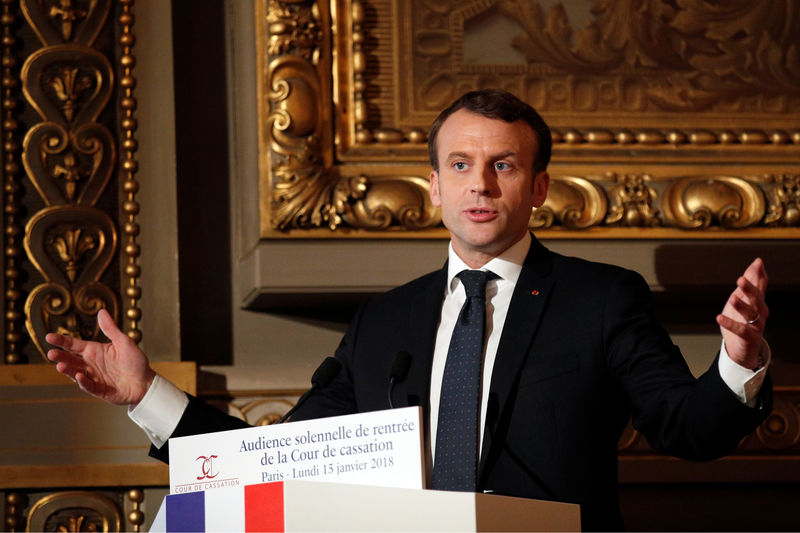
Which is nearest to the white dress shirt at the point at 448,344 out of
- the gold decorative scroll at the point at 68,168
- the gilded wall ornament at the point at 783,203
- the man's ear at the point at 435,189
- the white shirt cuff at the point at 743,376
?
the man's ear at the point at 435,189

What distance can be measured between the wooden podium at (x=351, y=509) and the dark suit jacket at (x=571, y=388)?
0.70 m

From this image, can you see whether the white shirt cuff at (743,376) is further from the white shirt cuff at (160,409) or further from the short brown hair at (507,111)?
the white shirt cuff at (160,409)

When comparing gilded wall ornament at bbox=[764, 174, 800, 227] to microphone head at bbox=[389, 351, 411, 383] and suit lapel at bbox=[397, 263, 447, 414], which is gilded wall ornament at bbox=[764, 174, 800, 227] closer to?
suit lapel at bbox=[397, 263, 447, 414]

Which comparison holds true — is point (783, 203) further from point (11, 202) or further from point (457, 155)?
point (11, 202)

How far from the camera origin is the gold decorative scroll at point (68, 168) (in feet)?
10.1

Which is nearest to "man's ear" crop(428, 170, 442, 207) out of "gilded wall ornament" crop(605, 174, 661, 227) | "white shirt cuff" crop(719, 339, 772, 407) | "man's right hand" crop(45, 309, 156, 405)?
"gilded wall ornament" crop(605, 174, 661, 227)

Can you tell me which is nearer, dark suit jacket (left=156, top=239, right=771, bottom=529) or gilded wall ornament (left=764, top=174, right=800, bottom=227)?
dark suit jacket (left=156, top=239, right=771, bottom=529)

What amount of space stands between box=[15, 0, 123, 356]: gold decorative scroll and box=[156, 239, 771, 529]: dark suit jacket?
2.64 ft

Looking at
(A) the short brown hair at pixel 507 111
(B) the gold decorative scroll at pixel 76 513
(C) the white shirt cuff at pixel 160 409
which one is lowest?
(B) the gold decorative scroll at pixel 76 513

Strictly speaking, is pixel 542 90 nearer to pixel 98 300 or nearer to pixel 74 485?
pixel 98 300

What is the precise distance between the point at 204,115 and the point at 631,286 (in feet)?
4.48

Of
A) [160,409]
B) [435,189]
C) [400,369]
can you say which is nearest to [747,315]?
[400,369]

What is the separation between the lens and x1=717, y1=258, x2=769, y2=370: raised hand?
176 cm

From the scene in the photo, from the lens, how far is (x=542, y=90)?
3143mm
